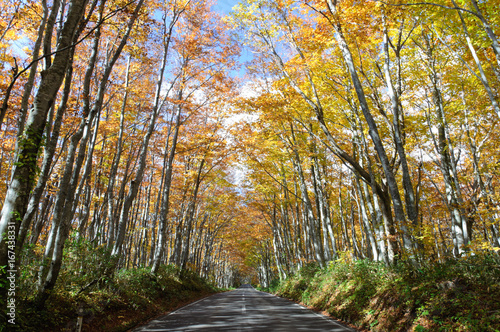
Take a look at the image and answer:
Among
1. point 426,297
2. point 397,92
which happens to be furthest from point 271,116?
point 426,297

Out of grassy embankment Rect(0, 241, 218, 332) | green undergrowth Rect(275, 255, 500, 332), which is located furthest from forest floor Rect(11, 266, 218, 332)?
green undergrowth Rect(275, 255, 500, 332)

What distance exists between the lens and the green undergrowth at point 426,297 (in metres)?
4.34

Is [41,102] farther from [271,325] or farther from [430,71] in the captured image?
[430,71]

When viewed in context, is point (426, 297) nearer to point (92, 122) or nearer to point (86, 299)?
point (86, 299)

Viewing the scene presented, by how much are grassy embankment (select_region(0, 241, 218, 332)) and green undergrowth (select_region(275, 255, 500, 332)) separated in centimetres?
558

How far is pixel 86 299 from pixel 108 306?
3.30ft

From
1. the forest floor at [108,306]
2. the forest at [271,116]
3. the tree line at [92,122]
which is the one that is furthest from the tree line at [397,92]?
the forest floor at [108,306]

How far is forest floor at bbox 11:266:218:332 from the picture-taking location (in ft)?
15.9

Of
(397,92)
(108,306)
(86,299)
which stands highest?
(397,92)

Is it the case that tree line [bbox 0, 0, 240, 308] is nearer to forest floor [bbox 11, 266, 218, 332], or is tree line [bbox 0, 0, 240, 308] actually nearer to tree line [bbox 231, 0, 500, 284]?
forest floor [bbox 11, 266, 218, 332]

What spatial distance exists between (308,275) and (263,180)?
6832 mm

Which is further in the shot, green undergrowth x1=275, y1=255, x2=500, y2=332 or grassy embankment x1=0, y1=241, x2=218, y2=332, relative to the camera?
grassy embankment x1=0, y1=241, x2=218, y2=332

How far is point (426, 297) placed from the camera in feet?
17.2

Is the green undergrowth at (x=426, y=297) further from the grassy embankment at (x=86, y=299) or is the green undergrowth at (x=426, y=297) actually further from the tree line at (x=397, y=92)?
the grassy embankment at (x=86, y=299)
